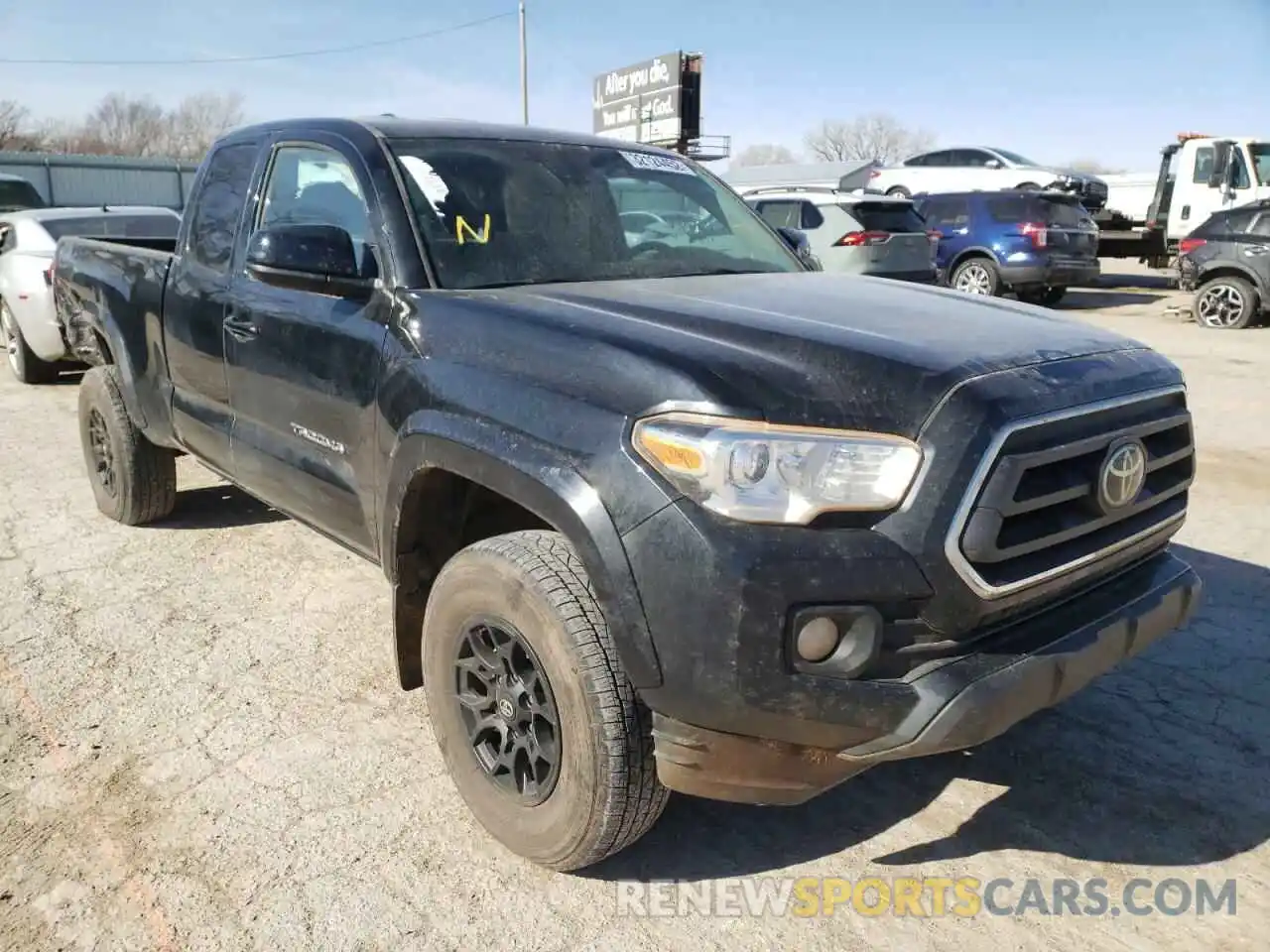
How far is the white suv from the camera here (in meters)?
11.8

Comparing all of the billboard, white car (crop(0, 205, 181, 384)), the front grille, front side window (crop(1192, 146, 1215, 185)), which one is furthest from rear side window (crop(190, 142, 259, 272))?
the billboard

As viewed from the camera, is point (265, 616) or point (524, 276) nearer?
point (524, 276)

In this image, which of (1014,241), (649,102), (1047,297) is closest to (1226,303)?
(1014,241)

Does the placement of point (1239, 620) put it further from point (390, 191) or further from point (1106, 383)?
point (390, 191)

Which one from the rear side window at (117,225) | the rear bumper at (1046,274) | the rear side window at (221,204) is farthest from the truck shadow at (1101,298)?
the rear side window at (221,204)

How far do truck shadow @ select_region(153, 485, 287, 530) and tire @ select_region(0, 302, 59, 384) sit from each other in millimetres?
4207

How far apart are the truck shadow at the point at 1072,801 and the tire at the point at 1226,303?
1136 cm

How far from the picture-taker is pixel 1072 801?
112 inches

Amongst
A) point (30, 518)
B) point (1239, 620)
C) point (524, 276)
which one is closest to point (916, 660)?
point (524, 276)

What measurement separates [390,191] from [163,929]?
6.80 ft

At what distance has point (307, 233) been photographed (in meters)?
2.86

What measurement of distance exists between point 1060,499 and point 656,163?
2.26 metres

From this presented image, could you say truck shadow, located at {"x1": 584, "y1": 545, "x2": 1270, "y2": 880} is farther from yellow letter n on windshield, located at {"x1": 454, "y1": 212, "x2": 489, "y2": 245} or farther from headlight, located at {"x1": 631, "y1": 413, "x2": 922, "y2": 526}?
yellow letter n on windshield, located at {"x1": 454, "y1": 212, "x2": 489, "y2": 245}

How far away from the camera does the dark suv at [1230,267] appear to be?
1262 cm
